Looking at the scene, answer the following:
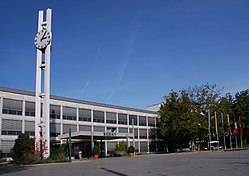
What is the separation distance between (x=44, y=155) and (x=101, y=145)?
25737 millimetres

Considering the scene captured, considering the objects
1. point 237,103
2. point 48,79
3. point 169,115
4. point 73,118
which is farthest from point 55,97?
point 237,103

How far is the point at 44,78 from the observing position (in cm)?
3881

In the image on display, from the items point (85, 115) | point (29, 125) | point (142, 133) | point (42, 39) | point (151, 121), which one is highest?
point (42, 39)

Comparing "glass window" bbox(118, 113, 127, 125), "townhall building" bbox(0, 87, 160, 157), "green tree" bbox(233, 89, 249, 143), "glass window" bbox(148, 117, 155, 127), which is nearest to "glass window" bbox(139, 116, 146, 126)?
"townhall building" bbox(0, 87, 160, 157)

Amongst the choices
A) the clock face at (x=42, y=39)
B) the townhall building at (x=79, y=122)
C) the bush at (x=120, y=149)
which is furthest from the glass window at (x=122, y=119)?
the clock face at (x=42, y=39)

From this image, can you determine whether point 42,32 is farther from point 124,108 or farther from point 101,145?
point 124,108

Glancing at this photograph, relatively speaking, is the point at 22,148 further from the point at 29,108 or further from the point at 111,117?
the point at 111,117

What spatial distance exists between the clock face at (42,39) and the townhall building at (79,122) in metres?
12.8

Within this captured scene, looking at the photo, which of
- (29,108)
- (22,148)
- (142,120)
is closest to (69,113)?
(29,108)

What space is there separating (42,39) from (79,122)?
24639 mm

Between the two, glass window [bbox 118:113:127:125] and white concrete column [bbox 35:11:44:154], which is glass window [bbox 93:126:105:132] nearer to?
glass window [bbox 118:113:127:125]

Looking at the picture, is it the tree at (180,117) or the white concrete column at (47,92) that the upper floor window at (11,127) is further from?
the tree at (180,117)

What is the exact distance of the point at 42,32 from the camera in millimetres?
39719

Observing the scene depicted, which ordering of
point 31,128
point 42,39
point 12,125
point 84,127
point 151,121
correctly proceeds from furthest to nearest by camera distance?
point 151,121 < point 84,127 < point 31,128 < point 12,125 < point 42,39
